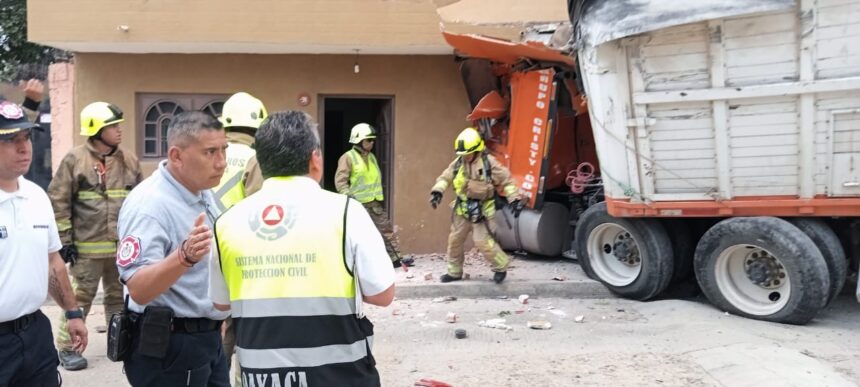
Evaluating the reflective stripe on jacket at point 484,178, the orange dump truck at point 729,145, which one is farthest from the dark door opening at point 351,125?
the orange dump truck at point 729,145

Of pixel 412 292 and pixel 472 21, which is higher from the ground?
pixel 472 21

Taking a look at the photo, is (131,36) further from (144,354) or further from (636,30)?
(144,354)

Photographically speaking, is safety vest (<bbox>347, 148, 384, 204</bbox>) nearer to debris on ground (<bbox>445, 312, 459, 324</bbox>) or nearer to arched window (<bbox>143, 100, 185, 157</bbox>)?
debris on ground (<bbox>445, 312, 459, 324</bbox>)

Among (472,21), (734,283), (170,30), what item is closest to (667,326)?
(734,283)

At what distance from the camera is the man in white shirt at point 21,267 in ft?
9.47

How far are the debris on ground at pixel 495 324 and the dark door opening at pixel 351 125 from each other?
134 inches

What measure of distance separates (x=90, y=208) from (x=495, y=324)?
354 centimetres

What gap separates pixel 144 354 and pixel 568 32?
604cm

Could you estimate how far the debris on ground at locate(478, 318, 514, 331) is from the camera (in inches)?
258

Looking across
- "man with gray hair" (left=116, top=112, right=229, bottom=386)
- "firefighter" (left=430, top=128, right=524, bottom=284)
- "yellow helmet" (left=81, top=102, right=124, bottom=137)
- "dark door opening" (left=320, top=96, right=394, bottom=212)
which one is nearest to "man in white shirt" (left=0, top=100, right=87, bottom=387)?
"man with gray hair" (left=116, top=112, right=229, bottom=386)

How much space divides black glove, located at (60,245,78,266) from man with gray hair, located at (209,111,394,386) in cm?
349

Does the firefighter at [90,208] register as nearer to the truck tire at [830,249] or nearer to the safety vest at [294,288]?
the safety vest at [294,288]

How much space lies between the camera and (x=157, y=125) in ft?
30.9

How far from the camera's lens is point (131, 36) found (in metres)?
8.52
